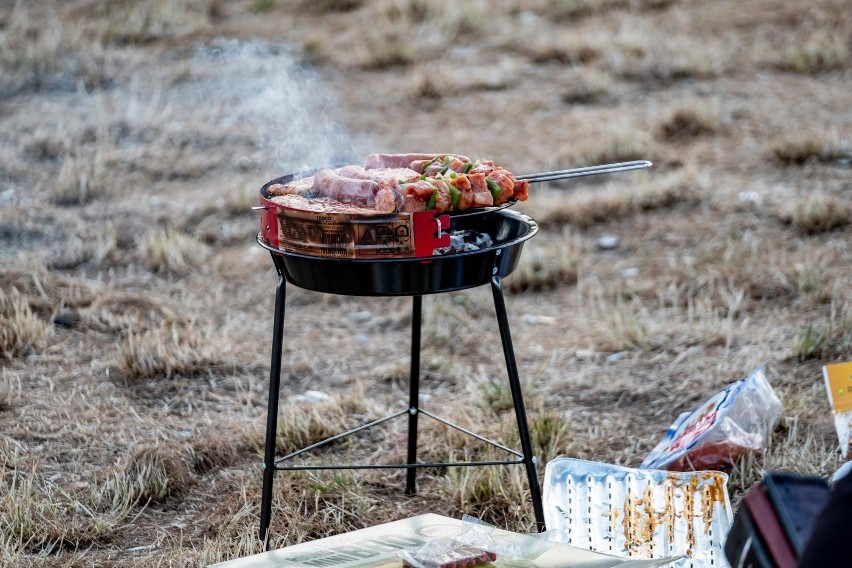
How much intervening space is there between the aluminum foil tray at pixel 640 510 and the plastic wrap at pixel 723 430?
0.39 metres

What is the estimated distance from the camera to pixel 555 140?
8.68 meters

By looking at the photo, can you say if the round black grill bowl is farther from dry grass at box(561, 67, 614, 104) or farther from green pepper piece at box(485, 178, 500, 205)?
dry grass at box(561, 67, 614, 104)

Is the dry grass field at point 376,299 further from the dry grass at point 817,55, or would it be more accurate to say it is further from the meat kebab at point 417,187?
the meat kebab at point 417,187

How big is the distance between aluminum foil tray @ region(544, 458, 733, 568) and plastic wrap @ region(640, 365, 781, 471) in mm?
395

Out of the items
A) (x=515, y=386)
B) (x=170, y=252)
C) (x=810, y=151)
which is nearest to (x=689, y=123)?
(x=810, y=151)

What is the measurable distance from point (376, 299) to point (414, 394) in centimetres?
228

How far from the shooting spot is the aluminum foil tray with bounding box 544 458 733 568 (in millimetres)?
3316

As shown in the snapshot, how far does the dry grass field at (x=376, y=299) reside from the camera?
408cm

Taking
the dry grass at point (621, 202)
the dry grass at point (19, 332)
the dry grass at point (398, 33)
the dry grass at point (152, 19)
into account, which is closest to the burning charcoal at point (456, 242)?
the dry grass at point (19, 332)

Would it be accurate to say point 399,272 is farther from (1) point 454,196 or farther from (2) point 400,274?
(1) point 454,196

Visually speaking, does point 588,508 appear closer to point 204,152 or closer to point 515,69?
point 204,152

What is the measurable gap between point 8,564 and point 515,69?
25.1 ft

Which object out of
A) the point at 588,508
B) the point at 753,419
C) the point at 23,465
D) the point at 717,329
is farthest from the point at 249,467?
the point at 717,329

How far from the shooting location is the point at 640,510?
3436 millimetres
